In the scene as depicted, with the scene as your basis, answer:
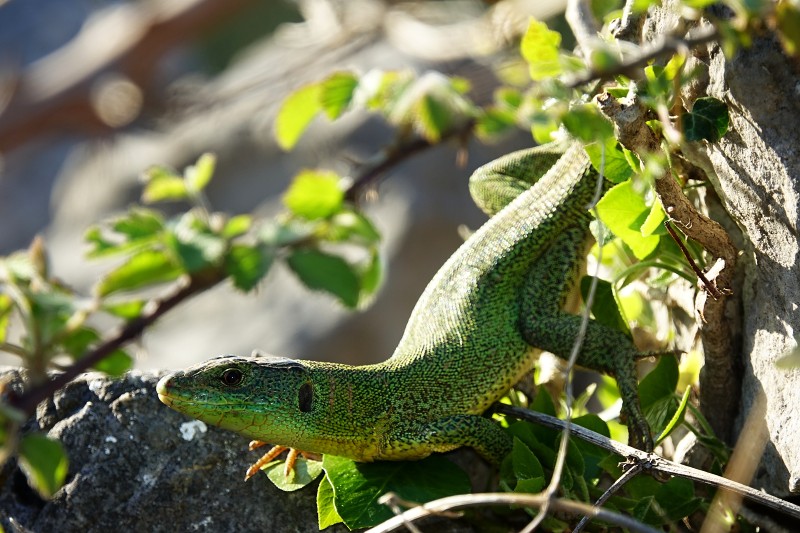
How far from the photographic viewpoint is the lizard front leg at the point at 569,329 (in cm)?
265

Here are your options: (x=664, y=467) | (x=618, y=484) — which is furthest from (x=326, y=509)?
(x=664, y=467)

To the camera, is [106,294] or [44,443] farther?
[106,294]

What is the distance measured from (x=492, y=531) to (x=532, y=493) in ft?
0.99

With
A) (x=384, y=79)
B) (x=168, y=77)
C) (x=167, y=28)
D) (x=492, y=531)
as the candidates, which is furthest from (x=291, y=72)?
(x=492, y=531)

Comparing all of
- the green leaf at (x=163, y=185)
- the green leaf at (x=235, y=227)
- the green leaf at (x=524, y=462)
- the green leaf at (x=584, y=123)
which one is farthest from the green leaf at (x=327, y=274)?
the green leaf at (x=584, y=123)

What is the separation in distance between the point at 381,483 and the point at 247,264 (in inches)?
41.6

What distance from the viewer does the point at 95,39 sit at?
7906mm

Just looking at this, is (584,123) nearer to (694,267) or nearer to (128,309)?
(694,267)

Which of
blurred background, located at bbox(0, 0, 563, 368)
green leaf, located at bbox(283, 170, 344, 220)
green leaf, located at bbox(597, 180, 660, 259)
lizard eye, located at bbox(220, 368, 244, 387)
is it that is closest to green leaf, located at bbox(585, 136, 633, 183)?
green leaf, located at bbox(597, 180, 660, 259)

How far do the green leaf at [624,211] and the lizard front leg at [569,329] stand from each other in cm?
39

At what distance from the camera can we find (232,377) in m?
2.70

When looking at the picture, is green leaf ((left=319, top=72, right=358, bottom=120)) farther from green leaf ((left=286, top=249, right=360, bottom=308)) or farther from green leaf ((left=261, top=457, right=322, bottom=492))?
green leaf ((left=261, top=457, right=322, bottom=492))

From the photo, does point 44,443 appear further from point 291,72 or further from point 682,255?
point 291,72

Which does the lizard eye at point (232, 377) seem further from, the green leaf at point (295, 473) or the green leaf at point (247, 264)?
the green leaf at point (247, 264)
